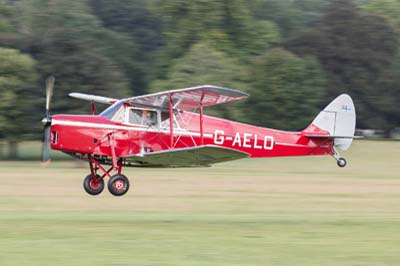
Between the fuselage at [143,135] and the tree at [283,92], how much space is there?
141 feet

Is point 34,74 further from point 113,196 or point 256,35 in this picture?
point 113,196

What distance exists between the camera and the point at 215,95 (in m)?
20.0

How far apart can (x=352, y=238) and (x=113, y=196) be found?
8.45 m

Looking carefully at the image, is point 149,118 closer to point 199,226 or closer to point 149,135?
point 149,135

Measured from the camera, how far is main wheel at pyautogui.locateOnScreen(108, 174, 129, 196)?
20.3 metres

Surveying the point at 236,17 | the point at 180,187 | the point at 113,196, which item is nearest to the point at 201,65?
the point at 236,17

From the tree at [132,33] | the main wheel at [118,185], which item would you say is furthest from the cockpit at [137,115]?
the tree at [132,33]

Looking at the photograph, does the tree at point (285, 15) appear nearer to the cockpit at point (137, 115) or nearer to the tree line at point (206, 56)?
the tree line at point (206, 56)

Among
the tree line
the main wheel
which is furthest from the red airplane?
the tree line

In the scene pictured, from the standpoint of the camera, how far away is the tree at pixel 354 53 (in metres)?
73.9

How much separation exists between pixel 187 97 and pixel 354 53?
55.3 m

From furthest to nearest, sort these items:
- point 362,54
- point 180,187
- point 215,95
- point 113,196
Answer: point 362,54, point 180,187, point 113,196, point 215,95

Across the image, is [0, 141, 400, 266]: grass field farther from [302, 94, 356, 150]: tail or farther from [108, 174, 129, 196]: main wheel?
[302, 94, 356, 150]: tail

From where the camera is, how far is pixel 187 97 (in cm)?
2016
